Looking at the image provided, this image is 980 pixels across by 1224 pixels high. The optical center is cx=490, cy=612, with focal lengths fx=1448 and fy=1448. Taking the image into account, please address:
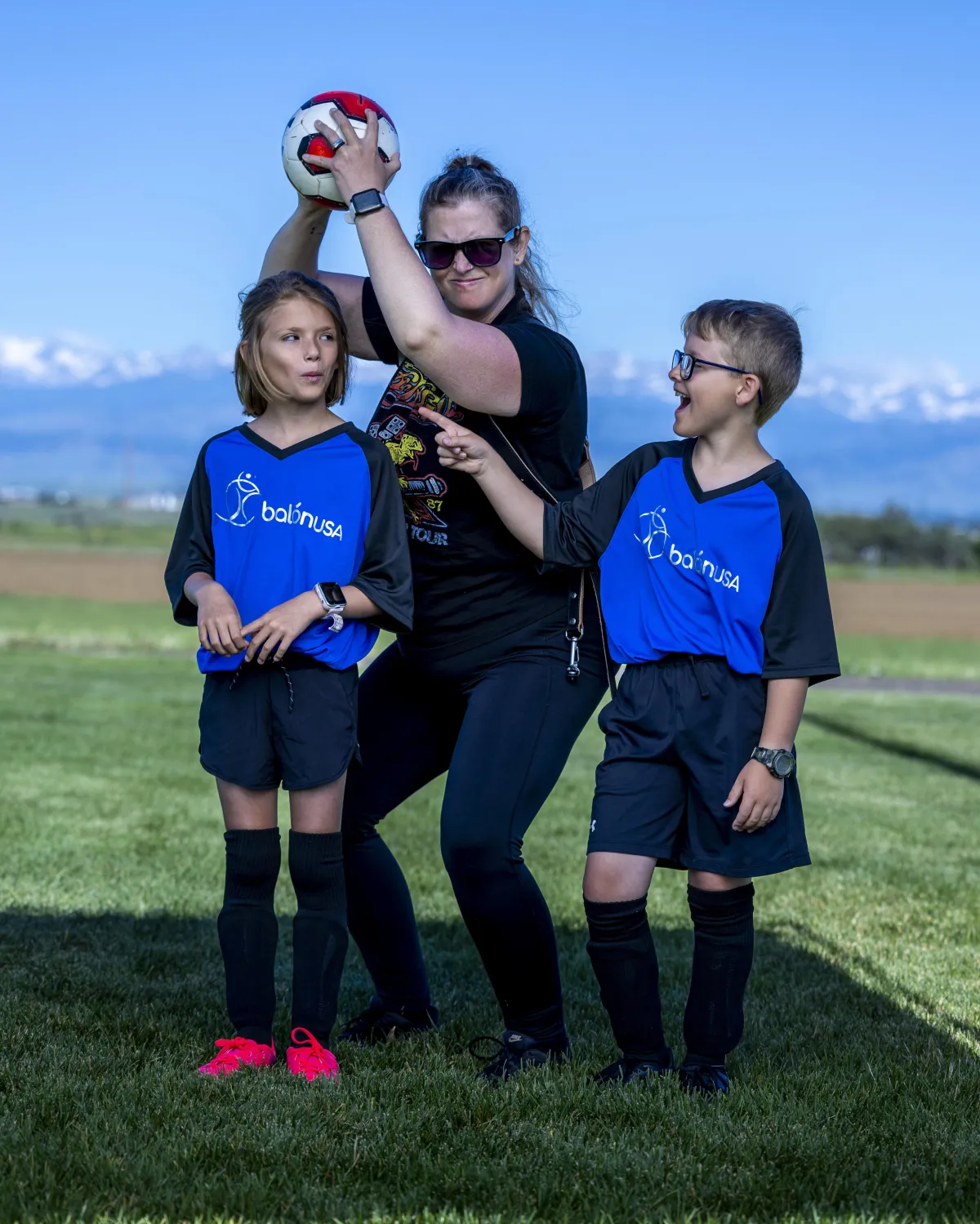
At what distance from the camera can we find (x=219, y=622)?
3463 mm

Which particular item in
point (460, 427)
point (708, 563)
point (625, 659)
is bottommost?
point (625, 659)

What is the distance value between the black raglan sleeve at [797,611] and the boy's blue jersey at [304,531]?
0.91 m

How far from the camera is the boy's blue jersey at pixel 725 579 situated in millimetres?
3508

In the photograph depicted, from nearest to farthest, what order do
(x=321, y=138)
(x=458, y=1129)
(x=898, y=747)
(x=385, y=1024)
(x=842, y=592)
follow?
(x=458, y=1129) → (x=321, y=138) → (x=385, y=1024) → (x=898, y=747) → (x=842, y=592)

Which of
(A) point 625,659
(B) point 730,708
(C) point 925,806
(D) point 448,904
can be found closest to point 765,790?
(B) point 730,708

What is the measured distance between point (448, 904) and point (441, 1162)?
12.2ft

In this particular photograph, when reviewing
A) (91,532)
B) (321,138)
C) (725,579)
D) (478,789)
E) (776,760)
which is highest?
(321,138)

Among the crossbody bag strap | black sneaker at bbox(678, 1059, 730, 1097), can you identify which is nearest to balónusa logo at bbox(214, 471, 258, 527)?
the crossbody bag strap

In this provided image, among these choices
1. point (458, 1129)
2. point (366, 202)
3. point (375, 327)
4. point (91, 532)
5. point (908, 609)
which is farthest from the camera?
point (91, 532)

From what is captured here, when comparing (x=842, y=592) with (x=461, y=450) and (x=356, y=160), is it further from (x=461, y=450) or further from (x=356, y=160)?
(x=356, y=160)

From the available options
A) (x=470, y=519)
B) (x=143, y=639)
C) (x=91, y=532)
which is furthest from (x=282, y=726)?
(x=91, y=532)

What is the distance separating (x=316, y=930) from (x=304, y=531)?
100 cm

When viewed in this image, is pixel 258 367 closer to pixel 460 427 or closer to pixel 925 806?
pixel 460 427

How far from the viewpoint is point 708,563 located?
3525mm
